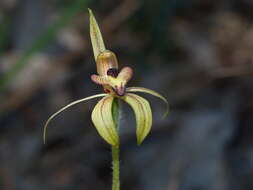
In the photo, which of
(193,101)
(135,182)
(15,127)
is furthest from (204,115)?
(15,127)

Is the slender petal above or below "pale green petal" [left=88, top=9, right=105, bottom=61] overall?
below

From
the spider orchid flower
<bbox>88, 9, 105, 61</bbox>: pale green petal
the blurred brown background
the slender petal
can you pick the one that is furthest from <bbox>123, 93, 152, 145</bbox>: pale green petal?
the blurred brown background

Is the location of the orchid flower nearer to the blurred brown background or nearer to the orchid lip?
the orchid lip

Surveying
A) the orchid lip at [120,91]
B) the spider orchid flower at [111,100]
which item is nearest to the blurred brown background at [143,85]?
the spider orchid flower at [111,100]

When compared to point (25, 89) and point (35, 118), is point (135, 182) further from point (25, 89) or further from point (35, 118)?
point (25, 89)

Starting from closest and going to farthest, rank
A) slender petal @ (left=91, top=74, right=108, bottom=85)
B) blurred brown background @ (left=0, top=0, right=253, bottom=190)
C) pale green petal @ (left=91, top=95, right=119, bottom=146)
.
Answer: pale green petal @ (left=91, top=95, right=119, bottom=146)
slender petal @ (left=91, top=74, right=108, bottom=85)
blurred brown background @ (left=0, top=0, right=253, bottom=190)

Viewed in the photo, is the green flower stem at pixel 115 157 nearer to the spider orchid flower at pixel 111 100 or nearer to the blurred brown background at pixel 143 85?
the spider orchid flower at pixel 111 100
